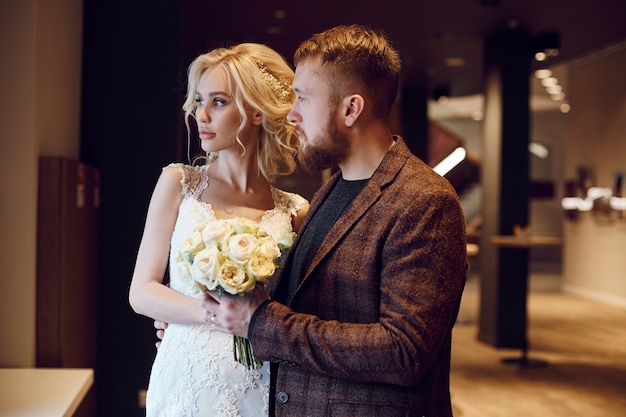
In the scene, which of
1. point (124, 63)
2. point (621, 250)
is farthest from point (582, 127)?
point (124, 63)

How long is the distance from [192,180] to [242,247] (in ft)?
2.87

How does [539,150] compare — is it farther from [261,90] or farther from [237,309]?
[237,309]

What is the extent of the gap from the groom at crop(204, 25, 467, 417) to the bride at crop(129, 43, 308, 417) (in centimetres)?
45

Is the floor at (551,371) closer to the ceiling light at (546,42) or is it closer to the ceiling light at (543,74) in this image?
the ceiling light at (546,42)

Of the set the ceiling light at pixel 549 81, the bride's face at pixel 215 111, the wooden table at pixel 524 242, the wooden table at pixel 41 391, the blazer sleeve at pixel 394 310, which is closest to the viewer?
the blazer sleeve at pixel 394 310

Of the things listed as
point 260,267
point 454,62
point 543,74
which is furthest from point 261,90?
point 543,74

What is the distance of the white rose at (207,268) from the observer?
1673 millimetres

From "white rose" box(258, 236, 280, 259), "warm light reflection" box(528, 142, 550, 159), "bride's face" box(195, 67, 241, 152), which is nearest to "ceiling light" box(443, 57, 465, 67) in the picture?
"bride's face" box(195, 67, 241, 152)

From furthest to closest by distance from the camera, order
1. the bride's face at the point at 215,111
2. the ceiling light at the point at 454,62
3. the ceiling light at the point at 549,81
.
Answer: the ceiling light at the point at 549,81 → the ceiling light at the point at 454,62 → the bride's face at the point at 215,111

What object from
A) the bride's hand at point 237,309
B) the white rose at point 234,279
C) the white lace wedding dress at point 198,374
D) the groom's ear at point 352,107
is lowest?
the white lace wedding dress at point 198,374

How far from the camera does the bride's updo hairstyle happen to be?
8.22 ft

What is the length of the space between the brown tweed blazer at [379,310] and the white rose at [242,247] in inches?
5.4

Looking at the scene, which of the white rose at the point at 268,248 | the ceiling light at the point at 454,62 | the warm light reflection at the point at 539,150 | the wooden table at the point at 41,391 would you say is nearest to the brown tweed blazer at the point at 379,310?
the white rose at the point at 268,248

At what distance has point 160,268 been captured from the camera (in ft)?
7.84
